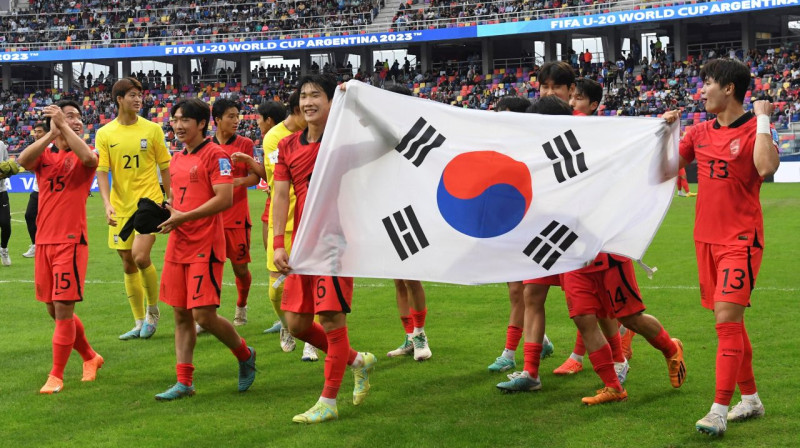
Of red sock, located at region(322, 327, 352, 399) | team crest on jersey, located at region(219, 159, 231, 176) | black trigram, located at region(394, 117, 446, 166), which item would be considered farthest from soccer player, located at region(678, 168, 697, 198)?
team crest on jersey, located at region(219, 159, 231, 176)

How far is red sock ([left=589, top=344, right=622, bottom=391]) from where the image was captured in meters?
5.89

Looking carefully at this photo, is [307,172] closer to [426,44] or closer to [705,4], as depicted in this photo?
[705,4]

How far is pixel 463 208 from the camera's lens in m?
5.54

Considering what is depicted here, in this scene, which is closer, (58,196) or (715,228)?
(715,228)

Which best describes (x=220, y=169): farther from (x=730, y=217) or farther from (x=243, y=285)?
(x=730, y=217)

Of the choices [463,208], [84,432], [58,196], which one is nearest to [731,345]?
[463,208]

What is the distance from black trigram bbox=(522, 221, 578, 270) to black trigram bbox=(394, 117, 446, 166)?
812 millimetres

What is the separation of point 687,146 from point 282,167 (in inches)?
97.2

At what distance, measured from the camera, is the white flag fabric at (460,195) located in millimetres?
5496

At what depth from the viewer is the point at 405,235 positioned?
5.50 metres

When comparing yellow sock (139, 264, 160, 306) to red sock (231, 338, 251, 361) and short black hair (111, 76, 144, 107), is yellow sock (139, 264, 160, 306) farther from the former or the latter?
red sock (231, 338, 251, 361)

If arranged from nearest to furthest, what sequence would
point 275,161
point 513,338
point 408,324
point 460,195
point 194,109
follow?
point 460,195, point 194,109, point 513,338, point 275,161, point 408,324

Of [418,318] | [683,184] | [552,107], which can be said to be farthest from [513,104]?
[683,184]

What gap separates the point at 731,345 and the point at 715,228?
664 millimetres
